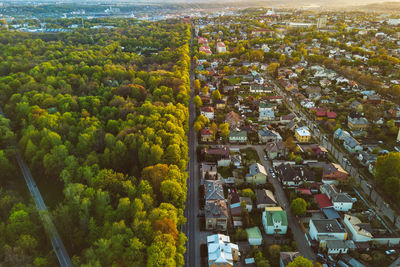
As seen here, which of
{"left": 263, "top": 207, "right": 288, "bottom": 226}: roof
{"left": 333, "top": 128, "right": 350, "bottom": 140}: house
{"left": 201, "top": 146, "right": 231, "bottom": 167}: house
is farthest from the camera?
{"left": 333, "top": 128, "right": 350, "bottom": 140}: house

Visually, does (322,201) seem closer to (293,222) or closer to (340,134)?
(293,222)

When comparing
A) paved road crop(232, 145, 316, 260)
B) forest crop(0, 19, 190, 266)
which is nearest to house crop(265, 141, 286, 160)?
paved road crop(232, 145, 316, 260)

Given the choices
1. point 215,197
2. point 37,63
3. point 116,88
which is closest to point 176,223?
point 215,197

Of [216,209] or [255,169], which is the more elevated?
[255,169]

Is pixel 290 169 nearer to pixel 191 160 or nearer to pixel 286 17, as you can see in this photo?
pixel 191 160

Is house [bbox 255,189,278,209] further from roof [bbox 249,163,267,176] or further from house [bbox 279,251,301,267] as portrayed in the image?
house [bbox 279,251,301,267]

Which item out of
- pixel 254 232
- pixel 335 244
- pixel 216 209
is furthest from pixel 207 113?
pixel 335 244
